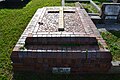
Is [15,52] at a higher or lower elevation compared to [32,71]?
higher

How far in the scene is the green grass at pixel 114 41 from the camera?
5.09 m

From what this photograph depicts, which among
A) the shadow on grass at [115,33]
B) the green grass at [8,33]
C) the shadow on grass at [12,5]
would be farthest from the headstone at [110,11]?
the shadow on grass at [12,5]

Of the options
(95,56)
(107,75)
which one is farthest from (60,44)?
(107,75)

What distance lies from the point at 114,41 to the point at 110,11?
228cm

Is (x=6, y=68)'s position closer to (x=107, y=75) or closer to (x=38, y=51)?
(x=38, y=51)

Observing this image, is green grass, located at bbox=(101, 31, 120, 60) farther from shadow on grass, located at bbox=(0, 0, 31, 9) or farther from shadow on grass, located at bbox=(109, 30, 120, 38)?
shadow on grass, located at bbox=(0, 0, 31, 9)

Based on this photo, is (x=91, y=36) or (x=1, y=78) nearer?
(x=1, y=78)

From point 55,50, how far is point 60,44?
1.13 ft

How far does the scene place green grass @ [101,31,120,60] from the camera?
16.7 feet

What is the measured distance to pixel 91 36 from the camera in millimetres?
4371

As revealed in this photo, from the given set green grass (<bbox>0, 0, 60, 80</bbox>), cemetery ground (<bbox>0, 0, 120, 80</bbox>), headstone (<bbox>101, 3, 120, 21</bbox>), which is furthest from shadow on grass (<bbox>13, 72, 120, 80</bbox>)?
headstone (<bbox>101, 3, 120, 21</bbox>)

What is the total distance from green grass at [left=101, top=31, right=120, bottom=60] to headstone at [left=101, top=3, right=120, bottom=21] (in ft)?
4.18

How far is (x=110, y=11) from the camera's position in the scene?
306 inches

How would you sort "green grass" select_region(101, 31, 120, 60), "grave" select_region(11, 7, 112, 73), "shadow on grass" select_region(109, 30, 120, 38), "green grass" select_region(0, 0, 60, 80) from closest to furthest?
"grave" select_region(11, 7, 112, 73) < "green grass" select_region(0, 0, 60, 80) < "green grass" select_region(101, 31, 120, 60) < "shadow on grass" select_region(109, 30, 120, 38)
